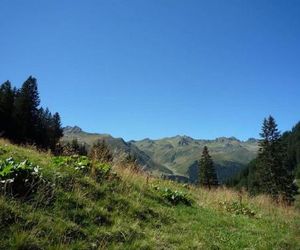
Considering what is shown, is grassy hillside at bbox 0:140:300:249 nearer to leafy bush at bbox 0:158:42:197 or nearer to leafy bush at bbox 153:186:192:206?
leafy bush at bbox 153:186:192:206

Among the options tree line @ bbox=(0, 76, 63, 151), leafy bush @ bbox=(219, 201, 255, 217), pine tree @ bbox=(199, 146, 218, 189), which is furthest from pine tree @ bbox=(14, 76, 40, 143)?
leafy bush @ bbox=(219, 201, 255, 217)

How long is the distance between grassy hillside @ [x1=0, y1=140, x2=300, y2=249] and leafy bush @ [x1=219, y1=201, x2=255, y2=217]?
36cm

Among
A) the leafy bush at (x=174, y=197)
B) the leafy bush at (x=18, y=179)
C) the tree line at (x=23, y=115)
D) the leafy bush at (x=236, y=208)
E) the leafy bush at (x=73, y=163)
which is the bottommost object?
the leafy bush at (x=236, y=208)

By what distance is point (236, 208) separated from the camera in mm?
15508

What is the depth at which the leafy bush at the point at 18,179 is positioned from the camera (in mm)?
7609

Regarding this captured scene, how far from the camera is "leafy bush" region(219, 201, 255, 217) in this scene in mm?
15086

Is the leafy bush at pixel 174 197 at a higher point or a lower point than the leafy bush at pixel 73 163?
lower

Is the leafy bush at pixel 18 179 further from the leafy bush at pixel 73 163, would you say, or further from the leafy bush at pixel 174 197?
the leafy bush at pixel 174 197

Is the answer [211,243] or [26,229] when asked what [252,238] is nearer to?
[211,243]

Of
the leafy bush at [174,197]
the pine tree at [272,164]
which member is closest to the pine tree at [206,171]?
the pine tree at [272,164]

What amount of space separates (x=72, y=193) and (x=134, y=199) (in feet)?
8.07

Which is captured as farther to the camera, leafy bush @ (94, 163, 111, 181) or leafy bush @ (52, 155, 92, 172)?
leafy bush @ (94, 163, 111, 181)

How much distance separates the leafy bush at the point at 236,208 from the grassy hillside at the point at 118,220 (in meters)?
0.36

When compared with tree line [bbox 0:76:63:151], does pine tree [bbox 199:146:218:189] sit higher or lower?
lower
